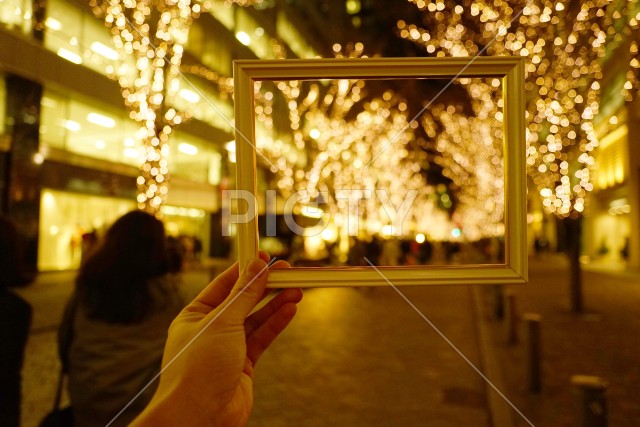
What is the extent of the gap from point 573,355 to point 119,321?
7.01 m

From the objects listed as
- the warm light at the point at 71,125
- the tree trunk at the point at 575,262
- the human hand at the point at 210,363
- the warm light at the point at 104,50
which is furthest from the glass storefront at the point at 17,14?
the warm light at the point at 71,125

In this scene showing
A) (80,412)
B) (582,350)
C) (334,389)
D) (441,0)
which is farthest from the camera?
(441,0)

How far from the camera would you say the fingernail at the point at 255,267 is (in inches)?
49.8

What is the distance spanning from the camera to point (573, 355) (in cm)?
763

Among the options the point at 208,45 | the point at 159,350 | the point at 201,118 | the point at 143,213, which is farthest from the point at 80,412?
the point at 208,45

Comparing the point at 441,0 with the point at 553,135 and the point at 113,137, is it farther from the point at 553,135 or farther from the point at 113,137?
the point at 113,137

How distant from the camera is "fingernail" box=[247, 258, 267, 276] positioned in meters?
1.26

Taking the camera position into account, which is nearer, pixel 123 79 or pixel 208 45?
pixel 123 79

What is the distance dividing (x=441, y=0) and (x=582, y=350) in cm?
600

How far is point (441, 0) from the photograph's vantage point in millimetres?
8820

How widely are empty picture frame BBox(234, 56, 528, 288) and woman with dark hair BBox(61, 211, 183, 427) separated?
1574 millimetres

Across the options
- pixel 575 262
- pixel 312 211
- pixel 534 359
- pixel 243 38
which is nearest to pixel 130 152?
pixel 243 38

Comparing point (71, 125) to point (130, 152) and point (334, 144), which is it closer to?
point (130, 152)

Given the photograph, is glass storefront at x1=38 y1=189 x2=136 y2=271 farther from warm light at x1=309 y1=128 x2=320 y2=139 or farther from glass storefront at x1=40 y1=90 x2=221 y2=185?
warm light at x1=309 y1=128 x2=320 y2=139
